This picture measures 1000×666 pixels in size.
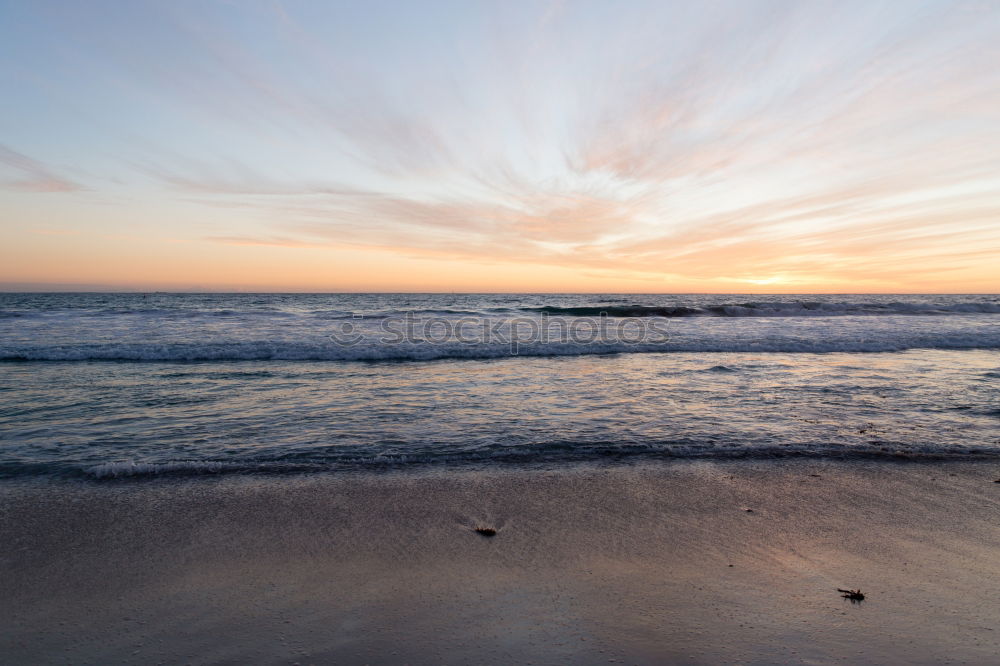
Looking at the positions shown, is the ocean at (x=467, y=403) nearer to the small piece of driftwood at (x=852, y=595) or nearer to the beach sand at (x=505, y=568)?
the beach sand at (x=505, y=568)

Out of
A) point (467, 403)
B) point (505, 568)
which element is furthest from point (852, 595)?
point (467, 403)

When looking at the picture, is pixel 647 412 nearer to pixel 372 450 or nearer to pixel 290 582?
pixel 372 450

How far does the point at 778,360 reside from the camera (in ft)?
47.9

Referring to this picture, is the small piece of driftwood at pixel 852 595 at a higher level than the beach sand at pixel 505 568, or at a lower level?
higher

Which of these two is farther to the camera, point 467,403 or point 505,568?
point 467,403

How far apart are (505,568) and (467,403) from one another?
523 centimetres

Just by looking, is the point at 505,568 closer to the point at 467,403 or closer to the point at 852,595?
the point at 852,595

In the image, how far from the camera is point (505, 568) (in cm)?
350

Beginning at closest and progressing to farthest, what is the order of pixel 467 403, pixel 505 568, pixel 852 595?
pixel 852 595, pixel 505 568, pixel 467 403

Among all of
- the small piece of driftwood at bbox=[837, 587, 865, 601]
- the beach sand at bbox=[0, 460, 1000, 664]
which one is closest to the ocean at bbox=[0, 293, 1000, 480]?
the beach sand at bbox=[0, 460, 1000, 664]

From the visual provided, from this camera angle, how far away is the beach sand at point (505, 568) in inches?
107

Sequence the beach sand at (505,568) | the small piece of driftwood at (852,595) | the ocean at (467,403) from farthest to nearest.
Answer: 1. the ocean at (467,403)
2. the small piece of driftwood at (852,595)
3. the beach sand at (505,568)

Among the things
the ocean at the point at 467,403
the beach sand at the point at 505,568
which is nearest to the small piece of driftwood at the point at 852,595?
the beach sand at the point at 505,568

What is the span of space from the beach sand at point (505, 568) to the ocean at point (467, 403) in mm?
758
